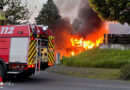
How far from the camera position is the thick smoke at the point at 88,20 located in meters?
34.0

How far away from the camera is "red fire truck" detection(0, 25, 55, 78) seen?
1010cm

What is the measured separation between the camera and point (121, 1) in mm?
12438

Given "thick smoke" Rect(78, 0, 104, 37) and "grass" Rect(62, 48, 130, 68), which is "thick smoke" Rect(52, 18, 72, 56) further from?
"grass" Rect(62, 48, 130, 68)

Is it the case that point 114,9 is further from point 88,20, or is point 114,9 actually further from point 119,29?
point 88,20

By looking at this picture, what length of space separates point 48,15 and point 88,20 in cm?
1212

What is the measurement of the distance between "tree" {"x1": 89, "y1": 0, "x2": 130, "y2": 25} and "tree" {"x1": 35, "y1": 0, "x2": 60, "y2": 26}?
30.0m

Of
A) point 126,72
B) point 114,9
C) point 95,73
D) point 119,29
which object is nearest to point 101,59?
point 95,73

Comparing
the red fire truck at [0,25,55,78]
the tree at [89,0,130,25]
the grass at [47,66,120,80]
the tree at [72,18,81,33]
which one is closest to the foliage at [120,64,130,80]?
the grass at [47,66,120,80]

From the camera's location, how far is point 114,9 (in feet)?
42.2

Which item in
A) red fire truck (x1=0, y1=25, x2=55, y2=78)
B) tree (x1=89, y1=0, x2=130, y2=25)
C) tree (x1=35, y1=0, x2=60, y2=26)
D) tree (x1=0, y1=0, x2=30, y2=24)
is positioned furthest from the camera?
tree (x1=35, y1=0, x2=60, y2=26)

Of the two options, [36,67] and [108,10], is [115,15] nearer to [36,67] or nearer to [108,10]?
[108,10]

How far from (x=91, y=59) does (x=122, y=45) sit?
10.6 ft

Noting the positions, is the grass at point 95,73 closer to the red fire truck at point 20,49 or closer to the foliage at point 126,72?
the foliage at point 126,72

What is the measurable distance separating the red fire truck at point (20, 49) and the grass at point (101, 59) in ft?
31.8
